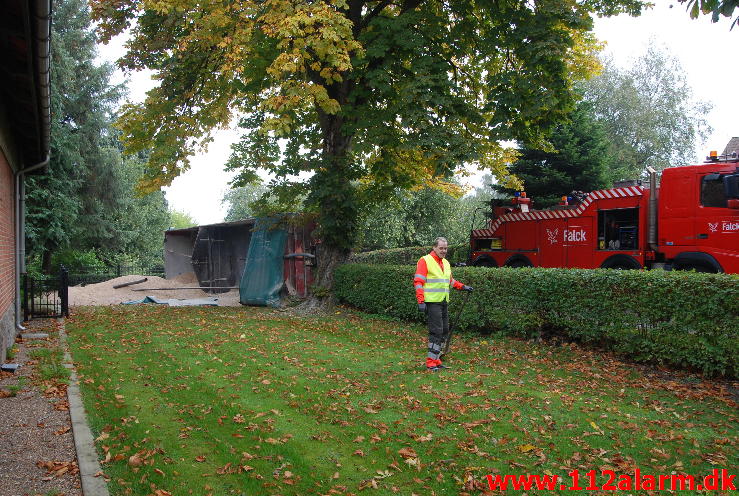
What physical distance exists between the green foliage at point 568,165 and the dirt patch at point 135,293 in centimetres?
1323

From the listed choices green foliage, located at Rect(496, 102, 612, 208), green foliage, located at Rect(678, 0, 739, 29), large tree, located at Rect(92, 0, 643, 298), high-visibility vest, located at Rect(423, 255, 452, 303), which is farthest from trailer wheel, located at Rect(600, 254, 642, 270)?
green foliage, located at Rect(678, 0, 739, 29)

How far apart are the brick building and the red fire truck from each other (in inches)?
503

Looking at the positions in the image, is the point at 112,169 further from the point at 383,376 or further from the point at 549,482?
the point at 549,482

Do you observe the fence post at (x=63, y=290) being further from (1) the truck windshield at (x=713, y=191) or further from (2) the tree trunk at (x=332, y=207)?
(1) the truck windshield at (x=713, y=191)

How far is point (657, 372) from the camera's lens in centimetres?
828

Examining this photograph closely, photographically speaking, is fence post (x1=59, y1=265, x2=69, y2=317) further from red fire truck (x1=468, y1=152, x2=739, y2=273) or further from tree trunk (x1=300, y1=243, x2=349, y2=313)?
red fire truck (x1=468, y1=152, x2=739, y2=273)

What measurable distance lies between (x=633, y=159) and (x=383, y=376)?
34.3 meters

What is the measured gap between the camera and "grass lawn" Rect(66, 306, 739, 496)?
486 centimetres

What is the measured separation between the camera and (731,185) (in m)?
12.7

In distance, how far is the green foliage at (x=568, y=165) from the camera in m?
24.5

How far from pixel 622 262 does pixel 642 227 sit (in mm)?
1020

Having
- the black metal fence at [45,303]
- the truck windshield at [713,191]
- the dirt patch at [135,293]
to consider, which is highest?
the truck windshield at [713,191]

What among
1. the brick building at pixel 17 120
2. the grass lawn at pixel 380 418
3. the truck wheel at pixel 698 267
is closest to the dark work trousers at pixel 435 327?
the grass lawn at pixel 380 418

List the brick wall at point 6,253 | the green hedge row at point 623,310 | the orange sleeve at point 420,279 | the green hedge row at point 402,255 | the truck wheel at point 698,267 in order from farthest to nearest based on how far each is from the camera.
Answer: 1. the green hedge row at point 402,255
2. the truck wheel at point 698,267
3. the brick wall at point 6,253
4. the orange sleeve at point 420,279
5. the green hedge row at point 623,310
